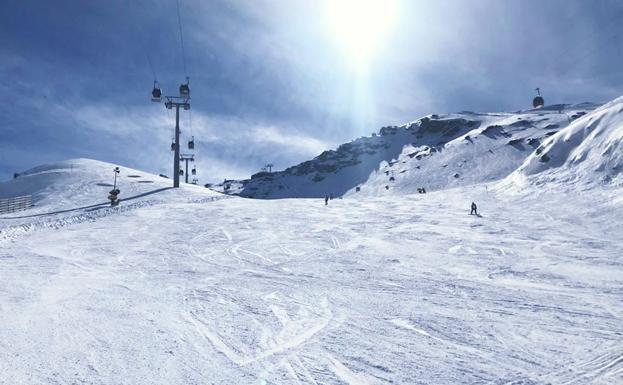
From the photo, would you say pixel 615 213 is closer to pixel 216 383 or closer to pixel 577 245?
pixel 577 245

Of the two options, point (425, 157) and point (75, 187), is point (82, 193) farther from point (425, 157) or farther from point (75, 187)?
point (425, 157)

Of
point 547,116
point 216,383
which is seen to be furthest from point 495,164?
point 216,383

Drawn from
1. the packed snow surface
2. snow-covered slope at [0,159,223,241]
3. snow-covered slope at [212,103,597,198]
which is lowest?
the packed snow surface

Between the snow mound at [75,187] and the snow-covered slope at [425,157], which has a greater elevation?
the snow-covered slope at [425,157]

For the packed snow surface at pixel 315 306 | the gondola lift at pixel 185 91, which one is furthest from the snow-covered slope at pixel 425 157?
the packed snow surface at pixel 315 306

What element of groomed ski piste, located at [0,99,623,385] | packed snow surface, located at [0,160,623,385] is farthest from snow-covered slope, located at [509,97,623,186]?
packed snow surface, located at [0,160,623,385]

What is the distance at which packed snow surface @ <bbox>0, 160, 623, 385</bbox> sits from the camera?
15.2 ft

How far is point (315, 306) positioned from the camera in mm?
7145

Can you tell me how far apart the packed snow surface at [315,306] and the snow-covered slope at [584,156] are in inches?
366

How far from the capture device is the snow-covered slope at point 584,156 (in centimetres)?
2447

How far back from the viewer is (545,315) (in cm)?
657

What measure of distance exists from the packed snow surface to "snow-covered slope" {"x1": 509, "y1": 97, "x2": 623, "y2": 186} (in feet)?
30.5

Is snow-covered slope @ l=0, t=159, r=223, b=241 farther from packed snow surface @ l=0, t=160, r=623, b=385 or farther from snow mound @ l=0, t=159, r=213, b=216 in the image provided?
packed snow surface @ l=0, t=160, r=623, b=385

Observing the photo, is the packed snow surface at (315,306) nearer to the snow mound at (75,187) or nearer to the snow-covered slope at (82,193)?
the snow-covered slope at (82,193)
